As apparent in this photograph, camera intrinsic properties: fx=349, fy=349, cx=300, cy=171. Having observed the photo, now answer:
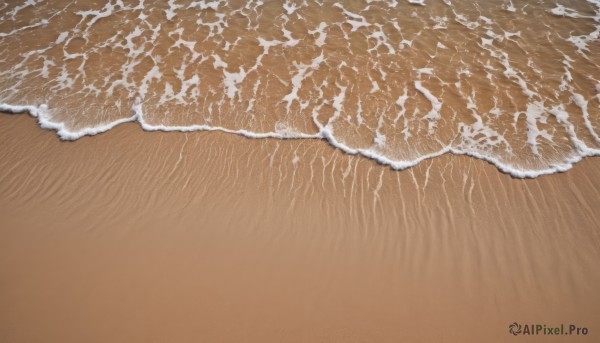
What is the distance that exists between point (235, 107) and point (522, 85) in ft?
18.6

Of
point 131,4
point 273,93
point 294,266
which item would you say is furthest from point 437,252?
point 131,4

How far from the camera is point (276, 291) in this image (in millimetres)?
4340

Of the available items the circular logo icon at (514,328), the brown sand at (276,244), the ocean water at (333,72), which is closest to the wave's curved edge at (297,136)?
the ocean water at (333,72)

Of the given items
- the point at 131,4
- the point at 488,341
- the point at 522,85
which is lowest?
the point at 488,341

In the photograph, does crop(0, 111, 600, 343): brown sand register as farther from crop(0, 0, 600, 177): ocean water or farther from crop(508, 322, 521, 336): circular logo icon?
crop(0, 0, 600, 177): ocean water

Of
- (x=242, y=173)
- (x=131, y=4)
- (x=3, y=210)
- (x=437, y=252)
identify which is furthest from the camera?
(x=131, y=4)

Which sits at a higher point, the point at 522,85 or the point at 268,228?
the point at 522,85

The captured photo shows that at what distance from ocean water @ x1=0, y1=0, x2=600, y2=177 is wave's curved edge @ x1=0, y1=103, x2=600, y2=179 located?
3 centimetres

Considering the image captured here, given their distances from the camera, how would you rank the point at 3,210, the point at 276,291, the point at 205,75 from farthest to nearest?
the point at 205,75 → the point at 3,210 → the point at 276,291

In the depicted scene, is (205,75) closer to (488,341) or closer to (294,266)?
(294,266)

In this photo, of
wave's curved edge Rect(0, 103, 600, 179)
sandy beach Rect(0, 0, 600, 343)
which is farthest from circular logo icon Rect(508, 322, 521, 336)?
wave's curved edge Rect(0, 103, 600, 179)

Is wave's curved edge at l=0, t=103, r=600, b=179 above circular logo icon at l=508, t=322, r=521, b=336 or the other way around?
above

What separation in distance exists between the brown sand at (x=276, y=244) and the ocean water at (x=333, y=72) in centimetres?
53

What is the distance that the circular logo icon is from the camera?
13.1 feet
